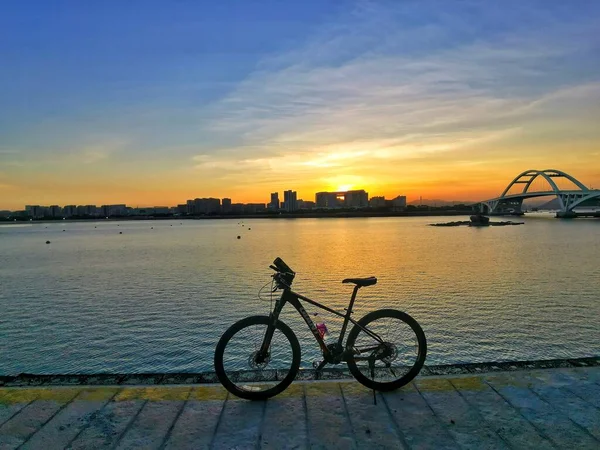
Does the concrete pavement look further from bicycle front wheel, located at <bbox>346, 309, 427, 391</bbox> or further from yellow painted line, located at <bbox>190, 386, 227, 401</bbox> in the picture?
bicycle front wheel, located at <bbox>346, 309, 427, 391</bbox>

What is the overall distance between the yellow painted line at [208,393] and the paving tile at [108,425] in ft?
1.89

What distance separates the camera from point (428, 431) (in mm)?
4156

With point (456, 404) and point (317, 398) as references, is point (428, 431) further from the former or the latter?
point (317, 398)

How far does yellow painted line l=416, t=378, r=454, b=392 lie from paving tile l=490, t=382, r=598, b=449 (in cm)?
54

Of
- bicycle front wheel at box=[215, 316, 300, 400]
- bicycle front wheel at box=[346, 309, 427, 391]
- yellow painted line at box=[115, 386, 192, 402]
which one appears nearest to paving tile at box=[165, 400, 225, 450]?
yellow painted line at box=[115, 386, 192, 402]

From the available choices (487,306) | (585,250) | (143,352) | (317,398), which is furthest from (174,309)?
(585,250)

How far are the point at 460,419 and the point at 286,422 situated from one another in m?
1.77

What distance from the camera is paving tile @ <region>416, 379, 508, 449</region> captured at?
396cm

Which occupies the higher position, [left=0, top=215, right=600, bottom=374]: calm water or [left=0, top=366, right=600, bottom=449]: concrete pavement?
[left=0, top=366, right=600, bottom=449]: concrete pavement

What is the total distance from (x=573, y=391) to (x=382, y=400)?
2.20 m

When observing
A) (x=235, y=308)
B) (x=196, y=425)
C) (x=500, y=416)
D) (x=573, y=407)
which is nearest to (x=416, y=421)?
(x=500, y=416)

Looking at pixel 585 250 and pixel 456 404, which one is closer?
pixel 456 404

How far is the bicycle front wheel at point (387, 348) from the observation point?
526cm

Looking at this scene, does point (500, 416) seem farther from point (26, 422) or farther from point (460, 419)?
point (26, 422)
